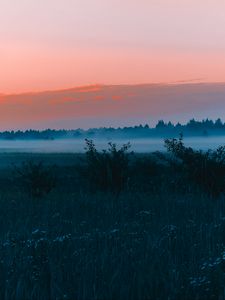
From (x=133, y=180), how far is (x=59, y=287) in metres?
20.2

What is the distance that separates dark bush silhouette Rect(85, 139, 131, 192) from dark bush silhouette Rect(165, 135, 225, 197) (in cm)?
184

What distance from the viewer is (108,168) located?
64.2 ft

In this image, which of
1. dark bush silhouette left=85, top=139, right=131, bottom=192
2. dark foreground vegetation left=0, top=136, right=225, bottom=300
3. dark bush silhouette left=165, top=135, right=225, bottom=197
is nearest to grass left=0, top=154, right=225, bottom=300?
dark foreground vegetation left=0, top=136, right=225, bottom=300

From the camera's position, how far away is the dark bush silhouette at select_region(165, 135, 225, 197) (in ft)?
60.5

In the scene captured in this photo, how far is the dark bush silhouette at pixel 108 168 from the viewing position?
19.7 metres

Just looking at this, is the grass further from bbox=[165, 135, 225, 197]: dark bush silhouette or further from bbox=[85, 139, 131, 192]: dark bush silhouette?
bbox=[85, 139, 131, 192]: dark bush silhouette

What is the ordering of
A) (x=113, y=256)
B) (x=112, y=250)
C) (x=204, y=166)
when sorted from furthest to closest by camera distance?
(x=204, y=166), (x=112, y=250), (x=113, y=256)

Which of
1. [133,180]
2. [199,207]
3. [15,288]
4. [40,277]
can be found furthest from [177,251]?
[133,180]

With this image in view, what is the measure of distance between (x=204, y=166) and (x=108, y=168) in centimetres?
322

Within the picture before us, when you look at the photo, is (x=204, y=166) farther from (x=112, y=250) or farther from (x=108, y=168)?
(x=112, y=250)

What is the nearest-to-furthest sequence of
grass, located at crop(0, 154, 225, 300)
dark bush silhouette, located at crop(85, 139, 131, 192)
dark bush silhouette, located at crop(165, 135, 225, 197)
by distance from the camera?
grass, located at crop(0, 154, 225, 300)
dark bush silhouette, located at crop(165, 135, 225, 197)
dark bush silhouette, located at crop(85, 139, 131, 192)

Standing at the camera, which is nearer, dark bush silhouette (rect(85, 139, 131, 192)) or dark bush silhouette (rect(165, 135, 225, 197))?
dark bush silhouette (rect(165, 135, 225, 197))

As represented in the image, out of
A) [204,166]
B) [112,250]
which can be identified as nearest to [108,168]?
[204,166]

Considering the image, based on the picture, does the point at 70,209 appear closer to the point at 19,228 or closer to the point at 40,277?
the point at 19,228
